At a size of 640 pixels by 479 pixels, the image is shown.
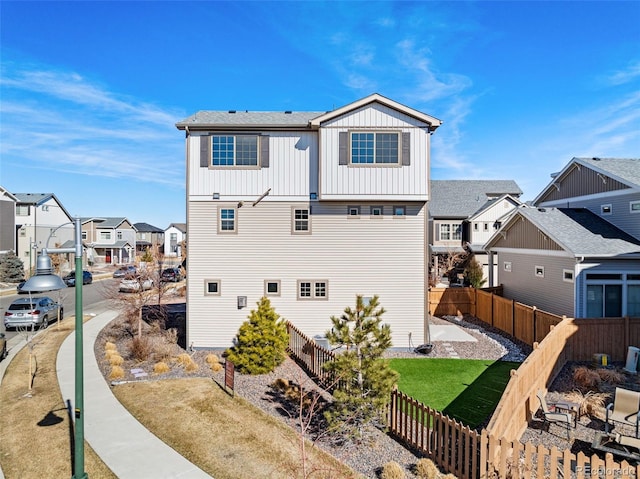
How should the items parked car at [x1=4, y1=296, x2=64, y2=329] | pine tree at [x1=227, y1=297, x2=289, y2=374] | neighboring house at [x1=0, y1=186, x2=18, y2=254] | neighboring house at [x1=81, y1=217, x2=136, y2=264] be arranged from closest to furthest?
pine tree at [x1=227, y1=297, x2=289, y2=374] → parked car at [x1=4, y1=296, x2=64, y2=329] → neighboring house at [x1=0, y1=186, x2=18, y2=254] → neighboring house at [x1=81, y1=217, x2=136, y2=264]

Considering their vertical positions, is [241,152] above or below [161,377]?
above

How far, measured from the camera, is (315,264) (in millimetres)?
15406

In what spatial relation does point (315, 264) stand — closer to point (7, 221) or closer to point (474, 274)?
point (474, 274)

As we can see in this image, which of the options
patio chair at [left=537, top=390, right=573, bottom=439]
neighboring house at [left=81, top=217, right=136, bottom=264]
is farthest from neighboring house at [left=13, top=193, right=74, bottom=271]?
patio chair at [left=537, top=390, right=573, bottom=439]

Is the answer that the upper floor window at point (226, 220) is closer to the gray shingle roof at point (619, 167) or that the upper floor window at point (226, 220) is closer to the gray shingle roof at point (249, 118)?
the gray shingle roof at point (249, 118)

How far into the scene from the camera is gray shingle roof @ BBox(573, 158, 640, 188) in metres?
16.7

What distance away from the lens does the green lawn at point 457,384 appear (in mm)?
10188

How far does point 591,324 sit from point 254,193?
13972mm

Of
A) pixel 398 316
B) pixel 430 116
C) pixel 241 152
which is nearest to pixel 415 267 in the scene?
pixel 398 316

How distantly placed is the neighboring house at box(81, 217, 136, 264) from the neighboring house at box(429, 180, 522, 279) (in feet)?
164

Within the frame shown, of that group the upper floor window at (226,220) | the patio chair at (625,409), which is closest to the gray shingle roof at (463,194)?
the upper floor window at (226,220)

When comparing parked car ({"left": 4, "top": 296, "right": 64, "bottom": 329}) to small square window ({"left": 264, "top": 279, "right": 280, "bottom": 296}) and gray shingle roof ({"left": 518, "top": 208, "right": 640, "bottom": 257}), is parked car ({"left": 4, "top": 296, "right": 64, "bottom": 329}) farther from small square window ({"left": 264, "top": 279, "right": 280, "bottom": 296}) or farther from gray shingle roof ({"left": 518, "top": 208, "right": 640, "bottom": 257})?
gray shingle roof ({"left": 518, "top": 208, "right": 640, "bottom": 257})

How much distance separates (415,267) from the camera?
1538 centimetres

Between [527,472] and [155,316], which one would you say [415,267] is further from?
[155,316]
